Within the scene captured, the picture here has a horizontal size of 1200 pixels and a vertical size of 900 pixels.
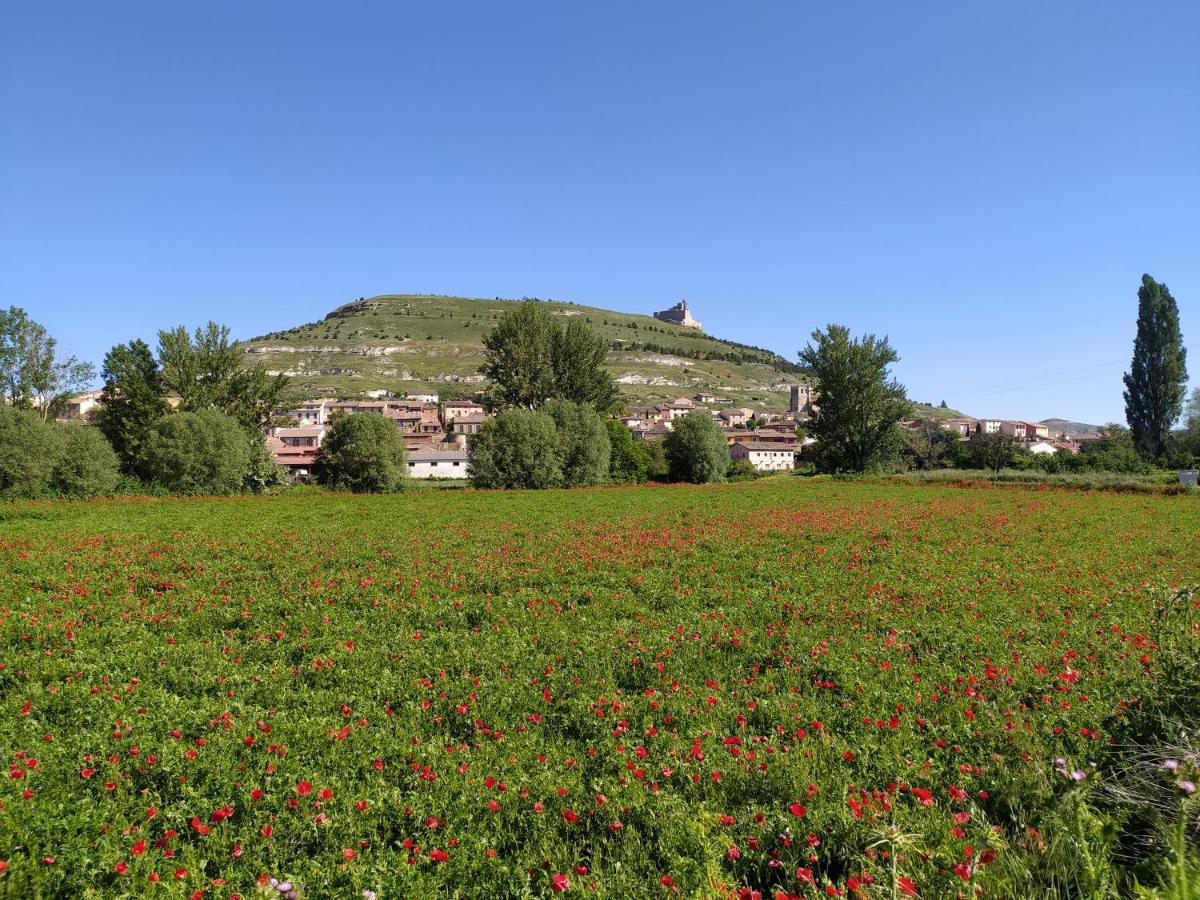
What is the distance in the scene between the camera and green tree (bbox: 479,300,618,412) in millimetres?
60344

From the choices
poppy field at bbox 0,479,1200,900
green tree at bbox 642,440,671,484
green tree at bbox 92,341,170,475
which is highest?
green tree at bbox 92,341,170,475

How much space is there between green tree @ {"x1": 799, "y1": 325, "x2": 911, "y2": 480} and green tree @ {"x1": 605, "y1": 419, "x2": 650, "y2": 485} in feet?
65.8

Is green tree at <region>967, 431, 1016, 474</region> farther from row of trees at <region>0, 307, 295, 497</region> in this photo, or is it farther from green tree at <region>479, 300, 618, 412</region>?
row of trees at <region>0, 307, 295, 497</region>

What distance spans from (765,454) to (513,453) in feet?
270

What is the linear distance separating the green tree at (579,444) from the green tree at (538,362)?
26.0 feet

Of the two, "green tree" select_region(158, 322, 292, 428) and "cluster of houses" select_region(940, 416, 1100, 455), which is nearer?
"green tree" select_region(158, 322, 292, 428)

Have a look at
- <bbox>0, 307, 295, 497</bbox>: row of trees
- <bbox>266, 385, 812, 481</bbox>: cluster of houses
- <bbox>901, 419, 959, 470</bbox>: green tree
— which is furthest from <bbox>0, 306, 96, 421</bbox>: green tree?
<bbox>901, 419, 959, 470</bbox>: green tree

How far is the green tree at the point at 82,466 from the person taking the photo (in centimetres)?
3744

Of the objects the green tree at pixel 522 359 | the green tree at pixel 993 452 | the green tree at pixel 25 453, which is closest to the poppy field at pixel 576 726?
the green tree at pixel 25 453

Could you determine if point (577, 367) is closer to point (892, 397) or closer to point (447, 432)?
point (892, 397)

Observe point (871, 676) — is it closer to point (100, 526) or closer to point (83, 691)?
point (83, 691)

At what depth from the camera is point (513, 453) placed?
48.3 meters

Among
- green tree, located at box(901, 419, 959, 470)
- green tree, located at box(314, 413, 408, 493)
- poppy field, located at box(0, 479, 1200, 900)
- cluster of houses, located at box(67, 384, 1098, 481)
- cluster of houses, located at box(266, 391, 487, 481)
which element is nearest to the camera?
poppy field, located at box(0, 479, 1200, 900)

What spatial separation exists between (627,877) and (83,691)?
6.38 metres
